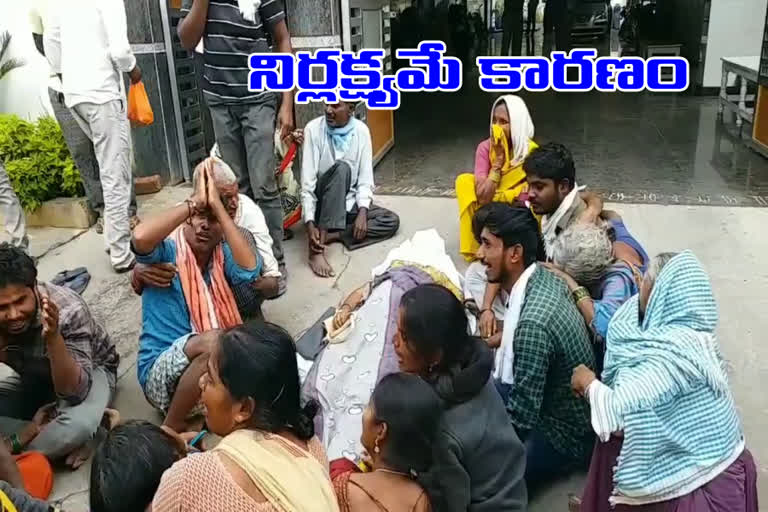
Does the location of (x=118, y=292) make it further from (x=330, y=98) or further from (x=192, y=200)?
(x=330, y=98)

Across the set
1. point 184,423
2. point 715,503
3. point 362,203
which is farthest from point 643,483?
point 362,203

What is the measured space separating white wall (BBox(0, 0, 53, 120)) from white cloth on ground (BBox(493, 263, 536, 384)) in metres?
4.68

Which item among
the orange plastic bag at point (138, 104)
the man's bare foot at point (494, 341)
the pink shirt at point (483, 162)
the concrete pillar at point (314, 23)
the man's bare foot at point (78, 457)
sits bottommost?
the man's bare foot at point (78, 457)

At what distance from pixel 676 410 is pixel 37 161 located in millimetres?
4577

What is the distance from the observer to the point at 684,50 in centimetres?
1220

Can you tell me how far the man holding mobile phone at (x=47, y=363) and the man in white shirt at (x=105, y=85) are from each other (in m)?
1.44

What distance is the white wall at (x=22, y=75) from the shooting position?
5578 mm

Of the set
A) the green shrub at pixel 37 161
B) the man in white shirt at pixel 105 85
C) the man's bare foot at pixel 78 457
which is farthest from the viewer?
the green shrub at pixel 37 161

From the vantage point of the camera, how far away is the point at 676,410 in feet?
6.19

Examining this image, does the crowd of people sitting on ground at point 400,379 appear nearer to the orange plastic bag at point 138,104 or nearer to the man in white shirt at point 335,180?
the man in white shirt at point 335,180

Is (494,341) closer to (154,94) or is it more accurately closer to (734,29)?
(154,94)

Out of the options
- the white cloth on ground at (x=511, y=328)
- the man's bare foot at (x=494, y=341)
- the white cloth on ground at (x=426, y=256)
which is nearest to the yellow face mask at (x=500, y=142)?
the white cloth on ground at (x=426, y=256)

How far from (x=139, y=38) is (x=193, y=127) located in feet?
2.86

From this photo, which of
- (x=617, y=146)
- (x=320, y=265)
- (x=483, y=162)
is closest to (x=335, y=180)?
(x=320, y=265)
